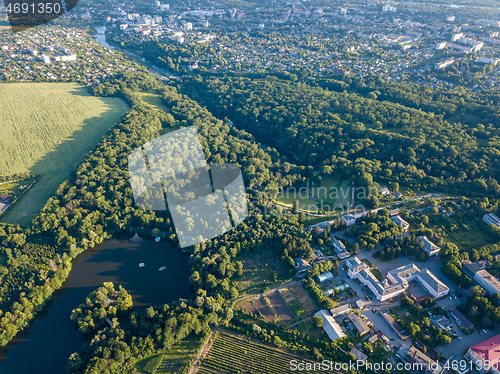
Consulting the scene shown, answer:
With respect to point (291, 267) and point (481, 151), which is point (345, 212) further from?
point (481, 151)

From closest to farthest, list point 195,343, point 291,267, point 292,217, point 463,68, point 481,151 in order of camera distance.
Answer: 1. point 195,343
2. point 291,267
3. point 292,217
4. point 481,151
5. point 463,68

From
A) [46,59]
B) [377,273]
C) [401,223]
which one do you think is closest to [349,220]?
[401,223]

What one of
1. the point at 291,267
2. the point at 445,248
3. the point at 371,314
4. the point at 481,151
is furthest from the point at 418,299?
the point at 481,151

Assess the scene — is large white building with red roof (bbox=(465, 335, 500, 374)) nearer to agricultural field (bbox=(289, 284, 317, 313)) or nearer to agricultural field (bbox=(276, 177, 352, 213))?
agricultural field (bbox=(289, 284, 317, 313))

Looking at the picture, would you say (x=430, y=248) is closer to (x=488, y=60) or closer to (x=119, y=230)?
(x=119, y=230)

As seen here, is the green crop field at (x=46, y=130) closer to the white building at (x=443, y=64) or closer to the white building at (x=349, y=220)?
the white building at (x=349, y=220)

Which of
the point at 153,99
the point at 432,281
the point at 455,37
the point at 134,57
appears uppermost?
the point at 455,37

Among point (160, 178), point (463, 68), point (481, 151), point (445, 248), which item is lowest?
point (160, 178)

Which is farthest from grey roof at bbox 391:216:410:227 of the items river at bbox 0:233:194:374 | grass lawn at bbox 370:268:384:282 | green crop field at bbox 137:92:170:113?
green crop field at bbox 137:92:170:113
